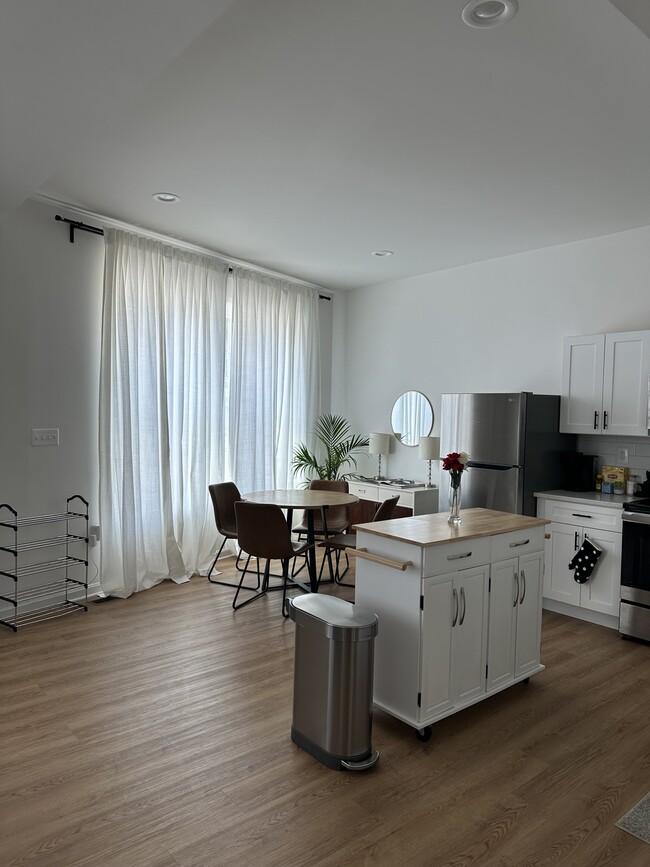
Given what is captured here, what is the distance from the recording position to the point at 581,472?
4.88m

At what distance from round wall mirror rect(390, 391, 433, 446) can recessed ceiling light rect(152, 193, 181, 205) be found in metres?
3.23

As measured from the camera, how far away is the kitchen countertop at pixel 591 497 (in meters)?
4.29

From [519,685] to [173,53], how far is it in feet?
11.5

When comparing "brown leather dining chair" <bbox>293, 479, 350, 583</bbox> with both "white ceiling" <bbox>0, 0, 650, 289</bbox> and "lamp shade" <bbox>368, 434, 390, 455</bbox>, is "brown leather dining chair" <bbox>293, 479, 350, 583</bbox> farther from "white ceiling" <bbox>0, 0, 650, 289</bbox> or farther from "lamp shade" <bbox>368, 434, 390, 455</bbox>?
"white ceiling" <bbox>0, 0, 650, 289</bbox>

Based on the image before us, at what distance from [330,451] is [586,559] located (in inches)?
121

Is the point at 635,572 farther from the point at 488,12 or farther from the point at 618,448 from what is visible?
the point at 488,12

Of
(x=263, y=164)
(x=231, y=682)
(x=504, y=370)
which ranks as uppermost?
(x=263, y=164)

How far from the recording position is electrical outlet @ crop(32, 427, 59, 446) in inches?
172

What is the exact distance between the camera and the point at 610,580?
169 inches

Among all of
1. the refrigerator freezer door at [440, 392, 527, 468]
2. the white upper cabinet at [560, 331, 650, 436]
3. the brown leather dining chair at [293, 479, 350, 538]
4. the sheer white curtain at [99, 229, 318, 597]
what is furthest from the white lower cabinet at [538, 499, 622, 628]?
the sheer white curtain at [99, 229, 318, 597]

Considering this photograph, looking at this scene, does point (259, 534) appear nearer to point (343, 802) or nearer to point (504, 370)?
point (343, 802)

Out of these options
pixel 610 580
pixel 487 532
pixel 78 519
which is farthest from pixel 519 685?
pixel 78 519

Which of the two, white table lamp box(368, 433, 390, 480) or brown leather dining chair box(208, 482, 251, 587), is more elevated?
white table lamp box(368, 433, 390, 480)

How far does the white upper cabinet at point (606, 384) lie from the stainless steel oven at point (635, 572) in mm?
662
